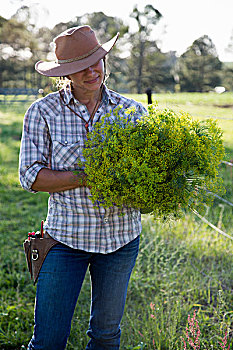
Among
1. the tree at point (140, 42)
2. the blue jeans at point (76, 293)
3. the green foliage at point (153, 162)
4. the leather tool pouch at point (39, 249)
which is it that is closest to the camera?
the green foliage at point (153, 162)

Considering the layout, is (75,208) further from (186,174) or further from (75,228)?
(186,174)

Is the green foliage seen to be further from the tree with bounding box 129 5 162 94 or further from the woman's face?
the tree with bounding box 129 5 162 94

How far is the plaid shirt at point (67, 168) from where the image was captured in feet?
6.89

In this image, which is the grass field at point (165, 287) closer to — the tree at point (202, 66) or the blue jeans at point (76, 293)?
the blue jeans at point (76, 293)

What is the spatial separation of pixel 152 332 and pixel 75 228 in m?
1.47

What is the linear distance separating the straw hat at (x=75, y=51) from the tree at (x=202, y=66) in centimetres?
2406

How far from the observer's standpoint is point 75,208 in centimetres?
213

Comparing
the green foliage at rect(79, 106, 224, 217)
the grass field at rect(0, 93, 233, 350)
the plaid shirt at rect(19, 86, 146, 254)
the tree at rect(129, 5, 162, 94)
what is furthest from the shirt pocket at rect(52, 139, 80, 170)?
the tree at rect(129, 5, 162, 94)

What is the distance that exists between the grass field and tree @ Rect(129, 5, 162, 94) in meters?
→ 30.7

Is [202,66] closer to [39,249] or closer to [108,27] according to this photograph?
[108,27]

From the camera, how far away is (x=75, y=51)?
2164 millimetres

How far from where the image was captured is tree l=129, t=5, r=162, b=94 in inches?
1357

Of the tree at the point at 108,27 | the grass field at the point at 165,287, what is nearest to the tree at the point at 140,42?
the tree at the point at 108,27

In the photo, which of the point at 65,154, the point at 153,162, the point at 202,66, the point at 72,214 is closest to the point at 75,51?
the point at 65,154
